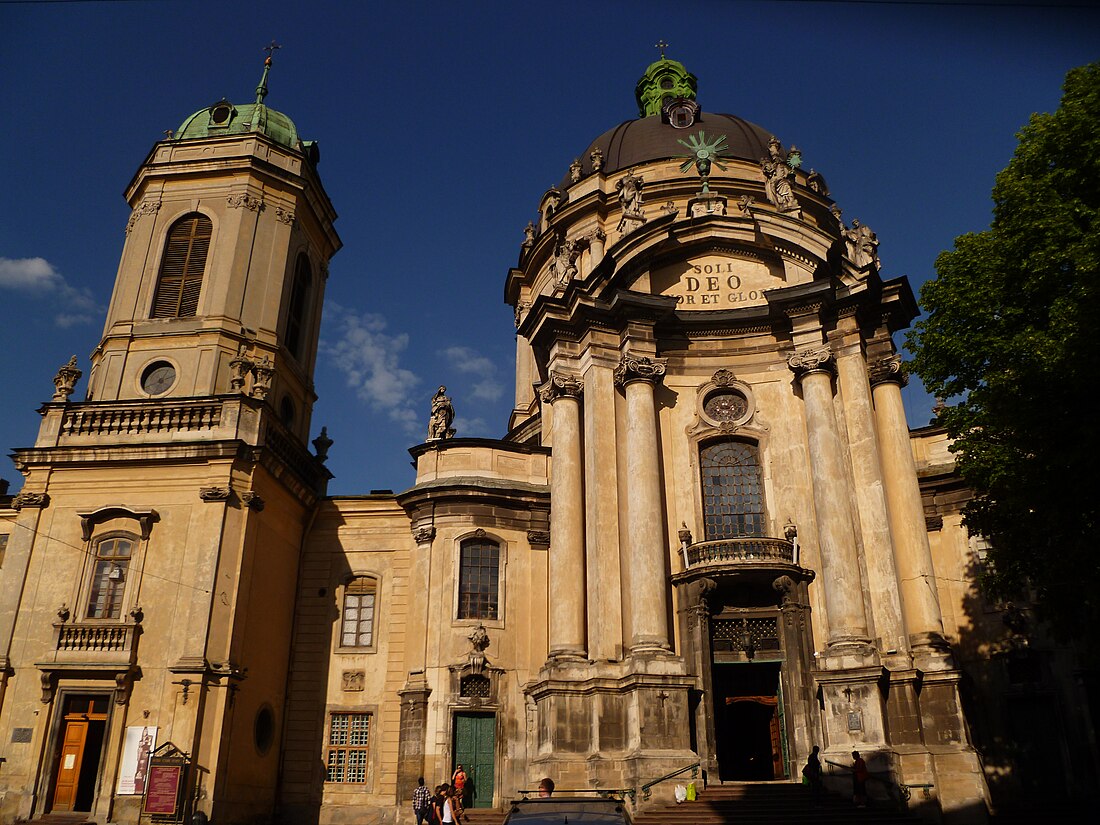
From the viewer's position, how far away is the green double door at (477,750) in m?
21.5

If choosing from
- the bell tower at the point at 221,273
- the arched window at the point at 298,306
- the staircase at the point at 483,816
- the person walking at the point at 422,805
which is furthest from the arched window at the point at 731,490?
the arched window at the point at 298,306

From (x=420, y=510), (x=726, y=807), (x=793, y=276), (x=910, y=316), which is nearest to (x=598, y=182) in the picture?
(x=793, y=276)

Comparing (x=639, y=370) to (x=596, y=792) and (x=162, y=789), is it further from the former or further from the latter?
(x=162, y=789)

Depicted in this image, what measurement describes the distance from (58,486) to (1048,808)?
78.4 feet

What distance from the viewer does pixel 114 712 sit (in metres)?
19.0

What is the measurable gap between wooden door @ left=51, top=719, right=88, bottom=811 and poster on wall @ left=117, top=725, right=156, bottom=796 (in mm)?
1191

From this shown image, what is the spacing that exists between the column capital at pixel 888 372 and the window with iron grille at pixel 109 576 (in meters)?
19.3

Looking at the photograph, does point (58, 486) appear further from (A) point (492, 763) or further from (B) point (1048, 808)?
(B) point (1048, 808)

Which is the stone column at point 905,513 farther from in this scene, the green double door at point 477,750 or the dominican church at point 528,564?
the green double door at point 477,750

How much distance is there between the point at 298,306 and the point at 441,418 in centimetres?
641

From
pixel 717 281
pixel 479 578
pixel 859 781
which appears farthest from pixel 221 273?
pixel 859 781

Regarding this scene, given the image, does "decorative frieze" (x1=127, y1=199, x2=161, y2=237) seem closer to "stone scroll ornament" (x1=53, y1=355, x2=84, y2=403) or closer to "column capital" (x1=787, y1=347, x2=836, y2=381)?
"stone scroll ornament" (x1=53, y1=355, x2=84, y2=403)

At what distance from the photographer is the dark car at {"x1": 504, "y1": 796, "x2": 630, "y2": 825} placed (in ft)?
33.7

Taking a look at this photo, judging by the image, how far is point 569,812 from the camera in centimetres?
1055
